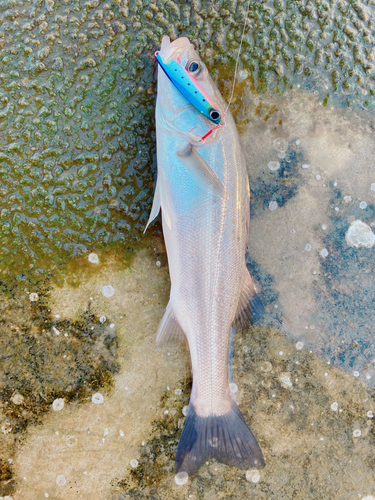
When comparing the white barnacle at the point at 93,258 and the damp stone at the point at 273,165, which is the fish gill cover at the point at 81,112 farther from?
the damp stone at the point at 273,165

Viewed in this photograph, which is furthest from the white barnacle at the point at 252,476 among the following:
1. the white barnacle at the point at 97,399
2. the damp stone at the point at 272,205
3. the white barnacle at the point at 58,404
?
the damp stone at the point at 272,205

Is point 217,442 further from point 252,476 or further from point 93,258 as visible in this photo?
point 93,258

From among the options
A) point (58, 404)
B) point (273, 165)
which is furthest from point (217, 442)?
point (273, 165)

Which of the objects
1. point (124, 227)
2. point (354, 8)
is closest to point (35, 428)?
point (124, 227)

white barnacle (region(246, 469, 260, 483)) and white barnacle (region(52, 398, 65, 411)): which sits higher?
white barnacle (region(52, 398, 65, 411))

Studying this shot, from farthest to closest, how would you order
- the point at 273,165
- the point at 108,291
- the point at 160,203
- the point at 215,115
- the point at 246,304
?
the point at 273,165 → the point at 108,291 → the point at 246,304 → the point at 160,203 → the point at 215,115

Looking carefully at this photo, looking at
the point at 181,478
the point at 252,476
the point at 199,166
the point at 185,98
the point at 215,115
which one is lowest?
the point at 252,476

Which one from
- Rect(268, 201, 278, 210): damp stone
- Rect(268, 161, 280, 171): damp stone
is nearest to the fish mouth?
Rect(268, 161, 280, 171): damp stone

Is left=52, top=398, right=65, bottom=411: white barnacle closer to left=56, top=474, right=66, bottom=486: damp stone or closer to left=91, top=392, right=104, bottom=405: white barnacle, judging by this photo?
left=91, top=392, right=104, bottom=405: white barnacle
